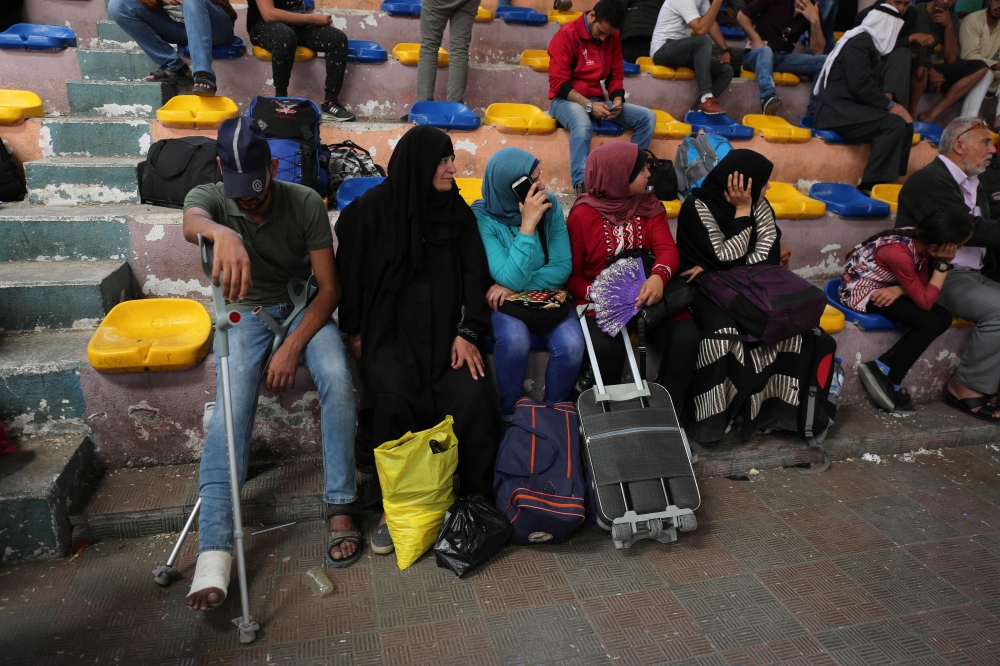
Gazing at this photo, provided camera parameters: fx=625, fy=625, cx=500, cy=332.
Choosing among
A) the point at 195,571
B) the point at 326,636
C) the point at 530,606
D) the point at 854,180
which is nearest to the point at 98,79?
the point at 195,571

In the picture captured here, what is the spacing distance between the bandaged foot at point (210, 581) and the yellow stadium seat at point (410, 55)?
3.89m

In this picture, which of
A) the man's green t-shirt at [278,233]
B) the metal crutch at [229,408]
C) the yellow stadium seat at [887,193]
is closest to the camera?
the metal crutch at [229,408]

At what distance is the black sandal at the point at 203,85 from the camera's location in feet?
12.8

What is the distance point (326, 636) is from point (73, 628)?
0.83 metres

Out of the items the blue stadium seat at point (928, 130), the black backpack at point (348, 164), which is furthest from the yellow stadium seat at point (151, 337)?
the blue stadium seat at point (928, 130)

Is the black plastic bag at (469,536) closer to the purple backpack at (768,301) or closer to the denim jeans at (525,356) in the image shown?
the denim jeans at (525,356)

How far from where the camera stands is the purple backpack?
2.95 metres

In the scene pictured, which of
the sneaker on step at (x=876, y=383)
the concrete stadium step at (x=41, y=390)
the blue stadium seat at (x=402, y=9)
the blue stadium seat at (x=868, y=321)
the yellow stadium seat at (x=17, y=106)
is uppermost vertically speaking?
the blue stadium seat at (x=402, y=9)

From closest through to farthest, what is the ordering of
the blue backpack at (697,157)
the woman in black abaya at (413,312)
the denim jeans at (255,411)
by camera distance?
the denim jeans at (255,411) → the woman in black abaya at (413,312) → the blue backpack at (697,157)

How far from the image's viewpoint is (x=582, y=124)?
4.29 m

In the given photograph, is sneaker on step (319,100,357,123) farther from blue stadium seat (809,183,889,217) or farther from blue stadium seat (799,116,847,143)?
blue stadium seat (799,116,847,143)

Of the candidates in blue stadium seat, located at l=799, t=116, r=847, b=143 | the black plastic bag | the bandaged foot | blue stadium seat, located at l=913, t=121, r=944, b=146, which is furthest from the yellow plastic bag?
blue stadium seat, located at l=913, t=121, r=944, b=146

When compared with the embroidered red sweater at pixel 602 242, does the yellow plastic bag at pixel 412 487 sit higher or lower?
lower

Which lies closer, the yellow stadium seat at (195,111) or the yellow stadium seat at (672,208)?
the yellow stadium seat at (195,111)
